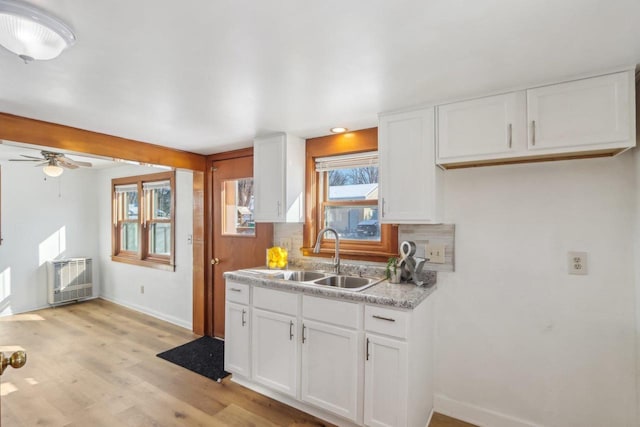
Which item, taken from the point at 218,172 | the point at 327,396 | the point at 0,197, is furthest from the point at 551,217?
the point at 0,197

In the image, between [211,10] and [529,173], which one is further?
[529,173]

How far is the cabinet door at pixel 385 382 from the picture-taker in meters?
1.90

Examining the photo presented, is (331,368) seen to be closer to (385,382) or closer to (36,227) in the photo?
(385,382)

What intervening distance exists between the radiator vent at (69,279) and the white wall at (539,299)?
5.30 m

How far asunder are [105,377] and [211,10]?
3.02 metres

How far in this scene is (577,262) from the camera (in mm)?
1952

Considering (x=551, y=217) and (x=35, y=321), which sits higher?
(x=551, y=217)

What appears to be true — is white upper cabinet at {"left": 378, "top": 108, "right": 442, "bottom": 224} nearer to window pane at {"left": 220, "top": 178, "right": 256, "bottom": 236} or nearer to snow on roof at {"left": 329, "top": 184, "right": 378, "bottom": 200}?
snow on roof at {"left": 329, "top": 184, "right": 378, "bottom": 200}

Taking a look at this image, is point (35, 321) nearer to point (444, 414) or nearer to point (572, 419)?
point (444, 414)

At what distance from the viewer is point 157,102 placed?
7.00ft

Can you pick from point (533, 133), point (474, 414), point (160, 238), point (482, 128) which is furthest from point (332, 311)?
point (160, 238)

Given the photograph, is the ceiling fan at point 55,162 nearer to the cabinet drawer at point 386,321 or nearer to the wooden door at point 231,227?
the wooden door at point 231,227

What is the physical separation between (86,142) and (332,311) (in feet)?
7.97

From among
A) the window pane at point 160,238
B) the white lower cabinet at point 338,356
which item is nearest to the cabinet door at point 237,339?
the white lower cabinet at point 338,356
